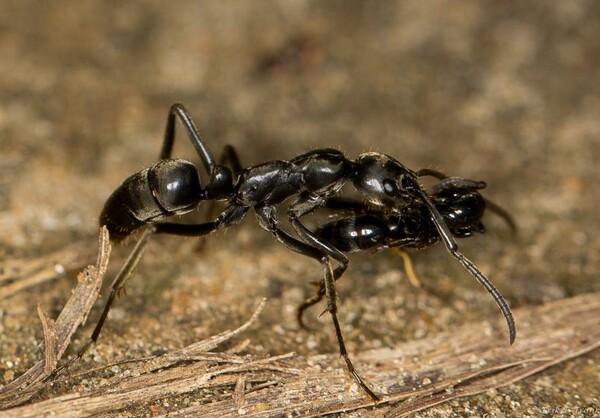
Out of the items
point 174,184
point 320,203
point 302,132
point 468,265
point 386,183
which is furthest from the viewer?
point 302,132

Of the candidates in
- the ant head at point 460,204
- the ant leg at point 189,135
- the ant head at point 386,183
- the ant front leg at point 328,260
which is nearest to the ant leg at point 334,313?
the ant front leg at point 328,260

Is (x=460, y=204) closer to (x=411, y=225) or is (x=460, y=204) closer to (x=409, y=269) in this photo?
(x=411, y=225)

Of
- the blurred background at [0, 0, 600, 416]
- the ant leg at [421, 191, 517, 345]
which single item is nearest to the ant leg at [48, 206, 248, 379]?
the blurred background at [0, 0, 600, 416]

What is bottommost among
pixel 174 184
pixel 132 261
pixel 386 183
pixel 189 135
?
pixel 132 261

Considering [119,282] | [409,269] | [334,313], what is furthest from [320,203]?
[119,282]

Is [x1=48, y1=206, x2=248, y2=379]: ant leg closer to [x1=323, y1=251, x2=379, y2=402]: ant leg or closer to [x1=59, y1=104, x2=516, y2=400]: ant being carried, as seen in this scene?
[x1=59, y1=104, x2=516, y2=400]: ant being carried

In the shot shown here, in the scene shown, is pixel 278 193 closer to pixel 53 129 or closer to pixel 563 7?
pixel 53 129

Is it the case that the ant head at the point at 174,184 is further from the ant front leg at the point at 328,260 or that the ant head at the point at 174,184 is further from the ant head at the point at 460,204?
the ant head at the point at 460,204
